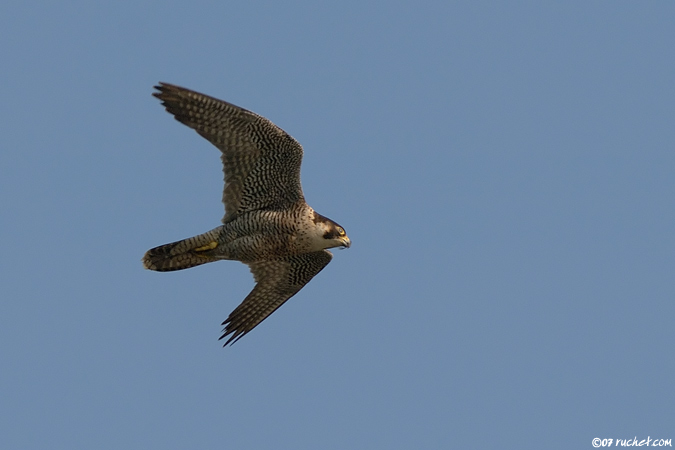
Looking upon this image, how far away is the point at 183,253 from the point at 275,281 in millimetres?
1659

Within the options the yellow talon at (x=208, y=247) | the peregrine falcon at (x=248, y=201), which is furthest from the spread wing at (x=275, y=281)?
the yellow talon at (x=208, y=247)

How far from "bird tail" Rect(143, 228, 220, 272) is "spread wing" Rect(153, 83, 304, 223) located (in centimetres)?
43

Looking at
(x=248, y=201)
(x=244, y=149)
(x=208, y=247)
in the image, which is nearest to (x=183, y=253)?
(x=208, y=247)

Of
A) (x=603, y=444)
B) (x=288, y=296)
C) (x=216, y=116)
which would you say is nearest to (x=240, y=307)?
(x=288, y=296)

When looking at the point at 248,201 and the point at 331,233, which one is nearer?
the point at 331,233

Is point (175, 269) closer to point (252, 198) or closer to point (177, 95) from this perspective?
point (252, 198)

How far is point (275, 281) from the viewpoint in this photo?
16578mm

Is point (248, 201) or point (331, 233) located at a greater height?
point (248, 201)

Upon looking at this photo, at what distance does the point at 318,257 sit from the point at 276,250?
107cm

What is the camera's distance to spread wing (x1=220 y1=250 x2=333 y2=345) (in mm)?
16406

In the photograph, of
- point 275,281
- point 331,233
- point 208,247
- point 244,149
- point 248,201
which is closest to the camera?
point 244,149

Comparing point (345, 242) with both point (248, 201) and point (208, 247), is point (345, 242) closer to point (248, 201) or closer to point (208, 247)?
point (248, 201)

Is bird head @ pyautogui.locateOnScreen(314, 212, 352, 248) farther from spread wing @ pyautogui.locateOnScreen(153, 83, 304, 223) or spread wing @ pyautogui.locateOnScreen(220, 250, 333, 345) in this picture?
spread wing @ pyautogui.locateOnScreen(220, 250, 333, 345)

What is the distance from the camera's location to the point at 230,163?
50.0 feet
